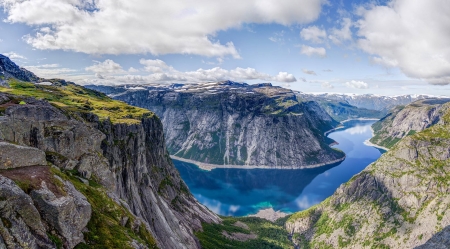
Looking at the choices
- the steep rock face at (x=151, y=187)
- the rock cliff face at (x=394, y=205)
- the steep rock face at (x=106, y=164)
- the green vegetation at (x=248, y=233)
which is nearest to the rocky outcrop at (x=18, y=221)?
the steep rock face at (x=106, y=164)

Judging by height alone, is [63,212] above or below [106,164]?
above

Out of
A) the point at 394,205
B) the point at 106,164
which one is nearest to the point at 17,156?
the point at 106,164

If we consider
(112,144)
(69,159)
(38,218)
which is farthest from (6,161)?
(112,144)

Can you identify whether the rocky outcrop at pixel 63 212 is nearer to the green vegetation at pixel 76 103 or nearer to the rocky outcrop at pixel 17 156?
the rocky outcrop at pixel 17 156

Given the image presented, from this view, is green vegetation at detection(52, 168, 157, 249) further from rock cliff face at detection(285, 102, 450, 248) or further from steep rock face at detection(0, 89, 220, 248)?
rock cliff face at detection(285, 102, 450, 248)

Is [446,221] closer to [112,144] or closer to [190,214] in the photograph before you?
[190,214]

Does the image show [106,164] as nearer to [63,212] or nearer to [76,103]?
[63,212]
